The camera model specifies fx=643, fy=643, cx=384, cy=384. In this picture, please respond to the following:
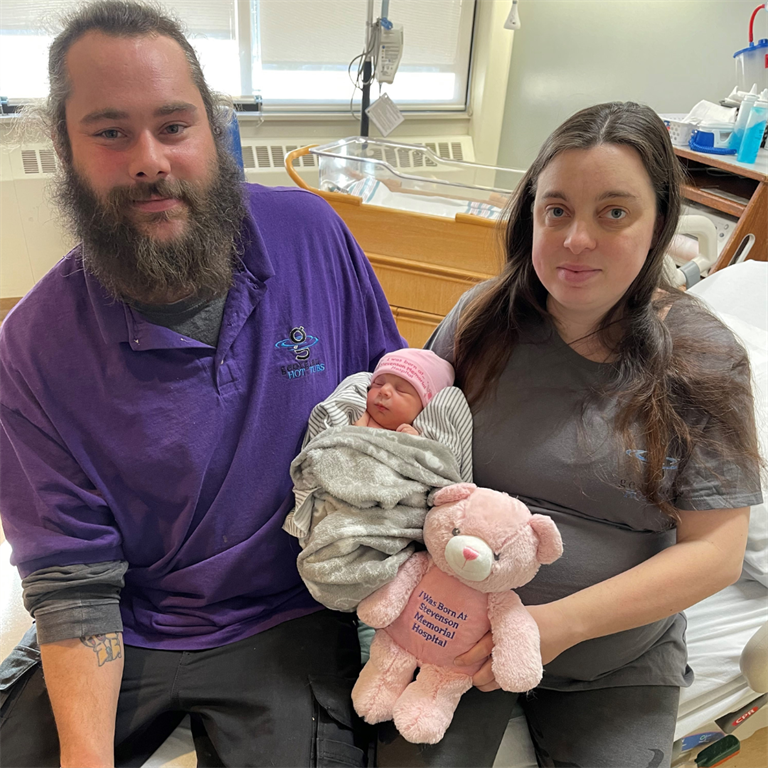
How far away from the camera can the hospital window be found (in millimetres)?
3293

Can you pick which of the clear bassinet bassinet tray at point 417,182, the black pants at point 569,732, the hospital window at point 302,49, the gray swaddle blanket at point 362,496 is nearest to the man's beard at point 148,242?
the gray swaddle blanket at point 362,496

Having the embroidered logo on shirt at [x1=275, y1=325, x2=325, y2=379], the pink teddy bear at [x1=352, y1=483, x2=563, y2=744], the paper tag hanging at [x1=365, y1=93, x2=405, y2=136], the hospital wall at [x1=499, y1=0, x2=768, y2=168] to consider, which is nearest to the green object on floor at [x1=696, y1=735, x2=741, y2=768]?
the pink teddy bear at [x1=352, y1=483, x2=563, y2=744]

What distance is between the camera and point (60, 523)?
112 cm

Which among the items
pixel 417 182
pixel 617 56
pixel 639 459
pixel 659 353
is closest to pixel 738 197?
pixel 417 182

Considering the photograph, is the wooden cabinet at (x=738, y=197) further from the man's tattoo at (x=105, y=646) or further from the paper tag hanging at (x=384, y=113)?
the man's tattoo at (x=105, y=646)

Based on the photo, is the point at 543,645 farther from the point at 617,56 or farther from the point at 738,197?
the point at 617,56

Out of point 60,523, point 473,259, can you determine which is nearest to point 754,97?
point 473,259

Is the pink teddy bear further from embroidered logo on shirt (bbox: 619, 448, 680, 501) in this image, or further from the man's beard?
the man's beard

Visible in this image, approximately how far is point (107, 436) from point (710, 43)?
334 centimetres

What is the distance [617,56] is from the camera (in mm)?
3434

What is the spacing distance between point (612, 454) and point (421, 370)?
0.38 meters

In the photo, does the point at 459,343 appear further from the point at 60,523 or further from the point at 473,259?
the point at 473,259

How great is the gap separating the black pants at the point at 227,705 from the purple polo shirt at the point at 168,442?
0.15ft

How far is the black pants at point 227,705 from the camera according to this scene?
111cm
